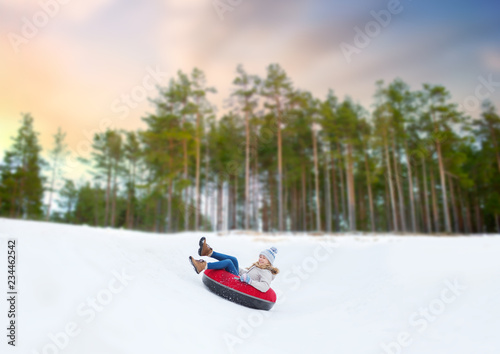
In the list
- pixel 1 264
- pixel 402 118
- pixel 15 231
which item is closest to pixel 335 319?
pixel 1 264

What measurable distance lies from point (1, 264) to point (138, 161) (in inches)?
1372

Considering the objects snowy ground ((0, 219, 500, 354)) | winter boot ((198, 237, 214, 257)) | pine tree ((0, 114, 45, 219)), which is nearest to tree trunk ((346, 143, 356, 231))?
snowy ground ((0, 219, 500, 354))

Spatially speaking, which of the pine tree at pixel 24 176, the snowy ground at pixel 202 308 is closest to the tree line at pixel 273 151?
the pine tree at pixel 24 176

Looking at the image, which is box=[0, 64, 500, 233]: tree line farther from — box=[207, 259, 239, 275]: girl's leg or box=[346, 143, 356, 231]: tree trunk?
box=[207, 259, 239, 275]: girl's leg

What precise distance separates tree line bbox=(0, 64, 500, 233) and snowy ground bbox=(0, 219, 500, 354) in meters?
15.9

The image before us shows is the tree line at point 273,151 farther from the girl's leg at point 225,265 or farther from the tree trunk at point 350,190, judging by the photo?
the girl's leg at point 225,265

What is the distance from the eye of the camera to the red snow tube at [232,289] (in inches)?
215

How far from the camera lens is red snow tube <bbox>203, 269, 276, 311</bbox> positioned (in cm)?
547

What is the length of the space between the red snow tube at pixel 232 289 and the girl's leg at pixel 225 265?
0.08 metres

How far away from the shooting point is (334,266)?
957cm

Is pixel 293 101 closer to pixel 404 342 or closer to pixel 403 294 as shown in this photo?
pixel 403 294

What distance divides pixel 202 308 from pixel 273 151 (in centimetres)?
2697

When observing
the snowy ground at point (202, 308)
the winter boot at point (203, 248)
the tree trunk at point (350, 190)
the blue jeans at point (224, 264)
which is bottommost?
the snowy ground at point (202, 308)

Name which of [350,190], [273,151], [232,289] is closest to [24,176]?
[273,151]
